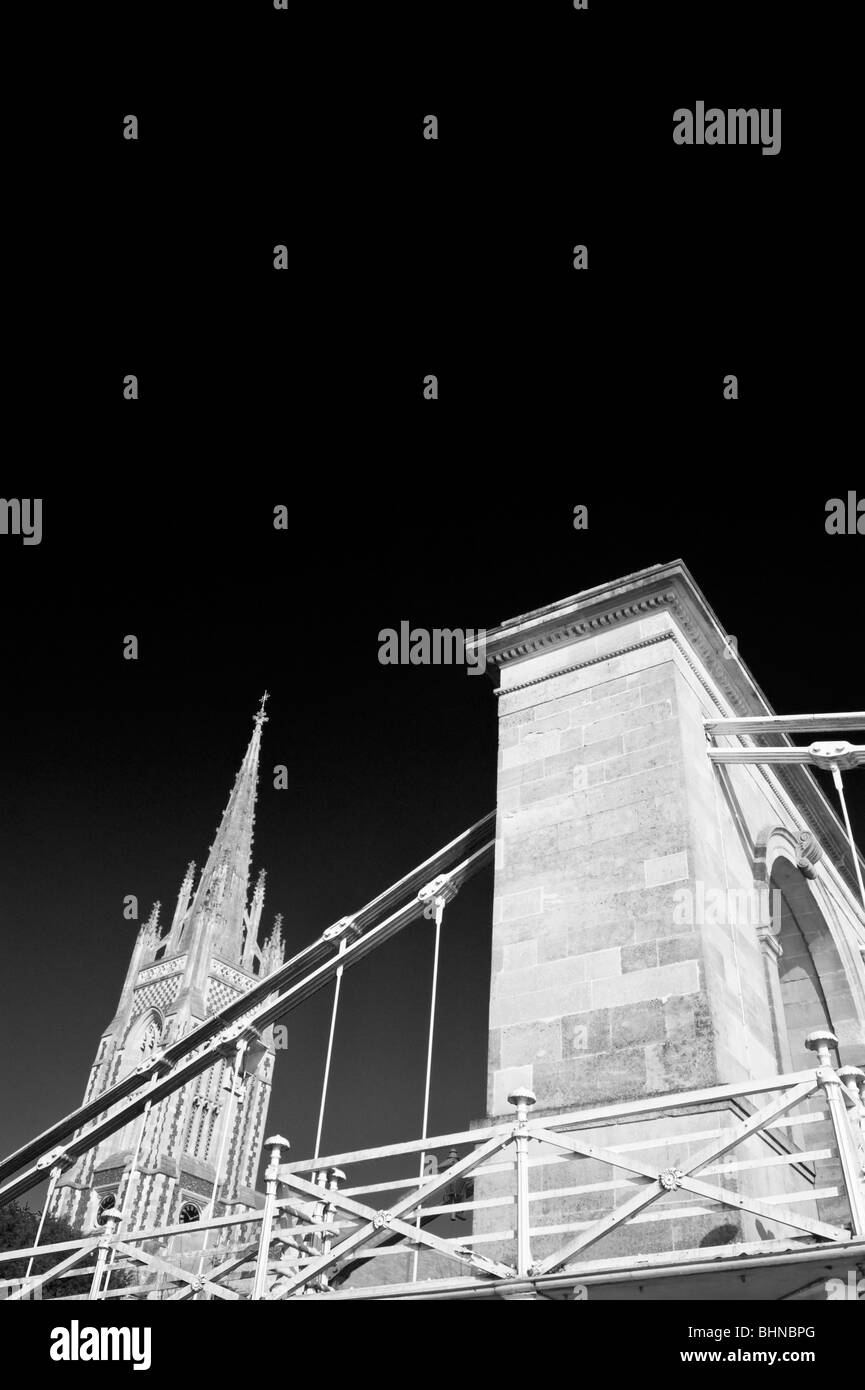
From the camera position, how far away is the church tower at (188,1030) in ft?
225

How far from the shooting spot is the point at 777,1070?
977 centimetres

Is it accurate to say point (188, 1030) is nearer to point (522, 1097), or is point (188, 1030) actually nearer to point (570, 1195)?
point (570, 1195)

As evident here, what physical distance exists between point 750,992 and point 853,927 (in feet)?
22.3

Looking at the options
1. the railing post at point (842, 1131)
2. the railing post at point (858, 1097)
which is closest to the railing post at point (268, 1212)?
the railing post at point (842, 1131)

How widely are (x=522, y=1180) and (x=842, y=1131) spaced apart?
1957 mm

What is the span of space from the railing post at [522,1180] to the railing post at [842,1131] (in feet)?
5.74

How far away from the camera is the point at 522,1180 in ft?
21.0

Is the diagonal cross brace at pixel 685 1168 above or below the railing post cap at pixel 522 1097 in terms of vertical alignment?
below

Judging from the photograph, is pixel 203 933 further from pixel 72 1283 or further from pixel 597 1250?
pixel 597 1250

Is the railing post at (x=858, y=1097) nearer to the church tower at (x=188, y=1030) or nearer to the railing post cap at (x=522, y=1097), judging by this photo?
the railing post cap at (x=522, y=1097)

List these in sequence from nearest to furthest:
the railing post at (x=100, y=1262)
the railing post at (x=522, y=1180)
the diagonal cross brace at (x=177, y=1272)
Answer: the railing post at (x=522, y=1180) < the diagonal cross brace at (x=177, y=1272) < the railing post at (x=100, y=1262)

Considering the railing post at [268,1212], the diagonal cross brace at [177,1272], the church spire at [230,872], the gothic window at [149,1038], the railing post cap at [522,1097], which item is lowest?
the diagonal cross brace at [177,1272]

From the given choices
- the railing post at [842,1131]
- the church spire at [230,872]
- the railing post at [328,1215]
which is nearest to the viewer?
the railing post at [842,1131]

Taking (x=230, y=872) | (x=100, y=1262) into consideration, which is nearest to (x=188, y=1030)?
(x=230, y=872)
